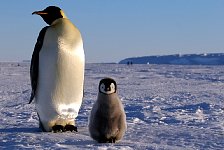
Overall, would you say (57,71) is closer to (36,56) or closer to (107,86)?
(36,56)

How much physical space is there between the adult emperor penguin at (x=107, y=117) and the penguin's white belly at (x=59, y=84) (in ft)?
2.09

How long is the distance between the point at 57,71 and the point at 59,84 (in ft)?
0.42

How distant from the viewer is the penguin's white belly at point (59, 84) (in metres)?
4.17

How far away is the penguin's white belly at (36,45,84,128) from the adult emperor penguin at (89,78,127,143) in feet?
2.09

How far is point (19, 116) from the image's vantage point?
6453mm

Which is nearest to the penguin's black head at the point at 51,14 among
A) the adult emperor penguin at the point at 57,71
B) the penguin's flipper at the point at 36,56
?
the adult emperor penguin at the point at 57,71

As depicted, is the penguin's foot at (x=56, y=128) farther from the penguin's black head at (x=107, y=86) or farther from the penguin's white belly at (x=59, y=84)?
the penguin's black head at (x=107, y=86)

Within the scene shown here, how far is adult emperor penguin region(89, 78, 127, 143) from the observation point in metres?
3.63

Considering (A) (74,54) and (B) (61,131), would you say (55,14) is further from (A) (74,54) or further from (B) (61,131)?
(B) (61,131)

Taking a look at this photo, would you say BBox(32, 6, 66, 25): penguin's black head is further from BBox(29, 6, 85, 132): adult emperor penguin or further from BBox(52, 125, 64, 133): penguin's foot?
BBox(52, 125, 64, 133): penguin's foot

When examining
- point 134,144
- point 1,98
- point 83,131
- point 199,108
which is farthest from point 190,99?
point 134,144

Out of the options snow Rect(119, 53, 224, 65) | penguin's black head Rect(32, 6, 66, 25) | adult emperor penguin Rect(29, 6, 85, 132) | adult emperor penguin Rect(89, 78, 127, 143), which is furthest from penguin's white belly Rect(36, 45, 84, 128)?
snow Rect(119, 53, 224, 65)

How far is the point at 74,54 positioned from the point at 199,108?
3.95 metres

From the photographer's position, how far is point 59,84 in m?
4.23
